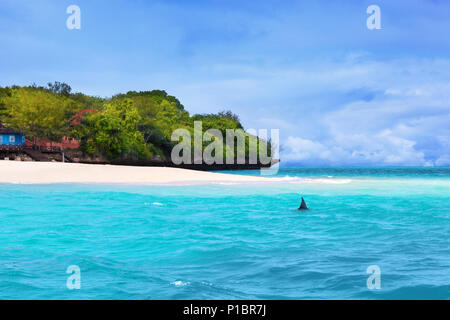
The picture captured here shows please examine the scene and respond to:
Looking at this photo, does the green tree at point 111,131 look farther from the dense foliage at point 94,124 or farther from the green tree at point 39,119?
the green tree at point 39,119

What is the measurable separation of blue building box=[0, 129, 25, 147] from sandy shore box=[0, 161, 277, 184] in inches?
1033

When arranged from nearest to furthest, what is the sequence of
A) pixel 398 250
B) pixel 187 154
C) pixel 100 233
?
1. pixel 398 250
2. pixel 100 233
3. pixel 187 154

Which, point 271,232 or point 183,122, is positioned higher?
point 183,122

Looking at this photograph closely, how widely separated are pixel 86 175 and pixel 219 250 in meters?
24.5

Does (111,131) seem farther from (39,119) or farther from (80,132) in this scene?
(39,119)

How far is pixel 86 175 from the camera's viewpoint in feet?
104

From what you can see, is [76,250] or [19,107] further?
[19,107]

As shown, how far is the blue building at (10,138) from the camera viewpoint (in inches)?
2296

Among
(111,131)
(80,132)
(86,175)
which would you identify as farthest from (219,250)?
(80,132)

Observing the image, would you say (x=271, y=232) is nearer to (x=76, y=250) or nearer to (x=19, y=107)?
(x=76, y=250)
